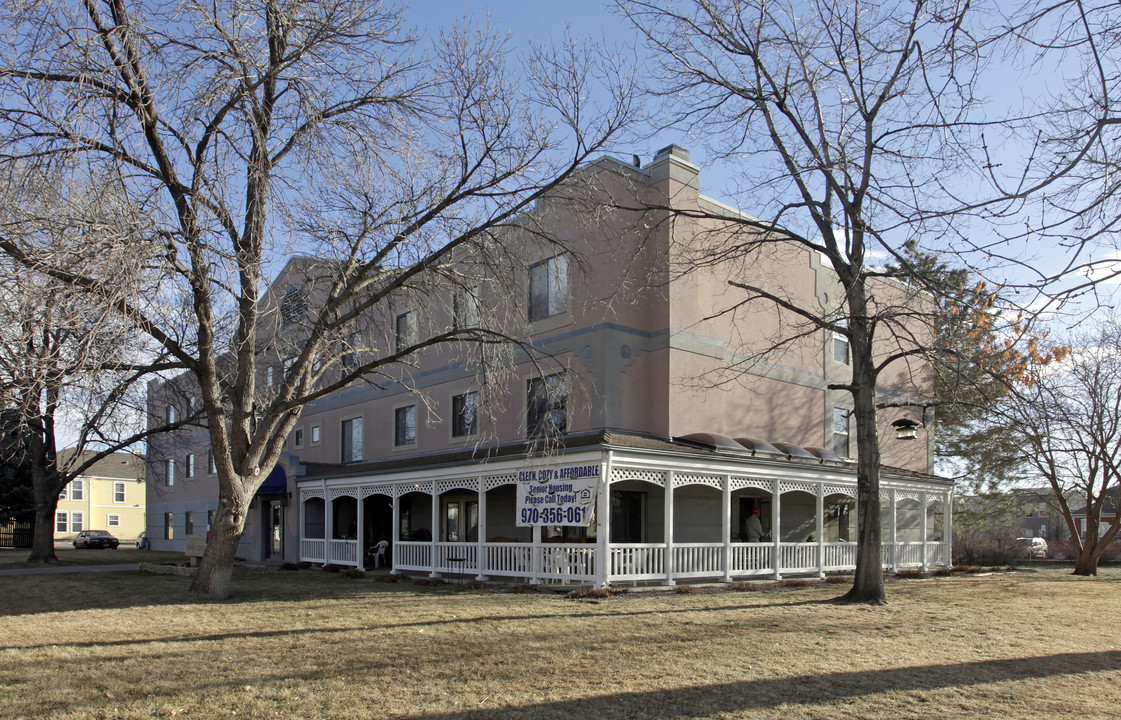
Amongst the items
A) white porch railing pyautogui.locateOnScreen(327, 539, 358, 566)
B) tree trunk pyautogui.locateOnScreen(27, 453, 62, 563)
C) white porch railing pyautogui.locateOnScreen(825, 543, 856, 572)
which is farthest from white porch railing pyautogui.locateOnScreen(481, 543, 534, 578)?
tree trunk pyautogui.locateOnScreen(27, 453, 62, 563)

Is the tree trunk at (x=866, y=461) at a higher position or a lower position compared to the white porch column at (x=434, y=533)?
higher

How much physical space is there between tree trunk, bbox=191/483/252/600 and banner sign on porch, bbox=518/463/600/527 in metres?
5.86

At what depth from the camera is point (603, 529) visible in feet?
54.3

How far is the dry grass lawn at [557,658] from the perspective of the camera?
718 centimetres

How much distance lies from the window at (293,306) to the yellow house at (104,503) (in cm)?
5972

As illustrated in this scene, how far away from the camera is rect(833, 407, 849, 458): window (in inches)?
1049

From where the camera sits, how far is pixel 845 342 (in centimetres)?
2741

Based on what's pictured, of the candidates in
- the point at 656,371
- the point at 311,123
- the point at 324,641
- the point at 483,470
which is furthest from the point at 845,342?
the point at 324,641

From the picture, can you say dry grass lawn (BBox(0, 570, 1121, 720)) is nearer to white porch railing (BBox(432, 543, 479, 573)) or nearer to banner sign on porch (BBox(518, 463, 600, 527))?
banner sign on porch (BBox(518, 463, 600, 527))

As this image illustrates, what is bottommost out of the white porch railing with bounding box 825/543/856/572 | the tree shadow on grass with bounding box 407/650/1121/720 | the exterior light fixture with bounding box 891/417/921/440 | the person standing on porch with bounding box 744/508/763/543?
the white porch railing with bounding box 825/543/856/572

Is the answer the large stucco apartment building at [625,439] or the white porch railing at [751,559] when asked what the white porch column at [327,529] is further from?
the white porch railing at [751,559]

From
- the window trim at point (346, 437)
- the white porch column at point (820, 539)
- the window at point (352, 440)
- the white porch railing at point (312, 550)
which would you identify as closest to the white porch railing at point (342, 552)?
the white porch railing at point (312, 550)

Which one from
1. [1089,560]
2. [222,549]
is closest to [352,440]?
[222,549]

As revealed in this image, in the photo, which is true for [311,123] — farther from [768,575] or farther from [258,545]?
[258,545]
